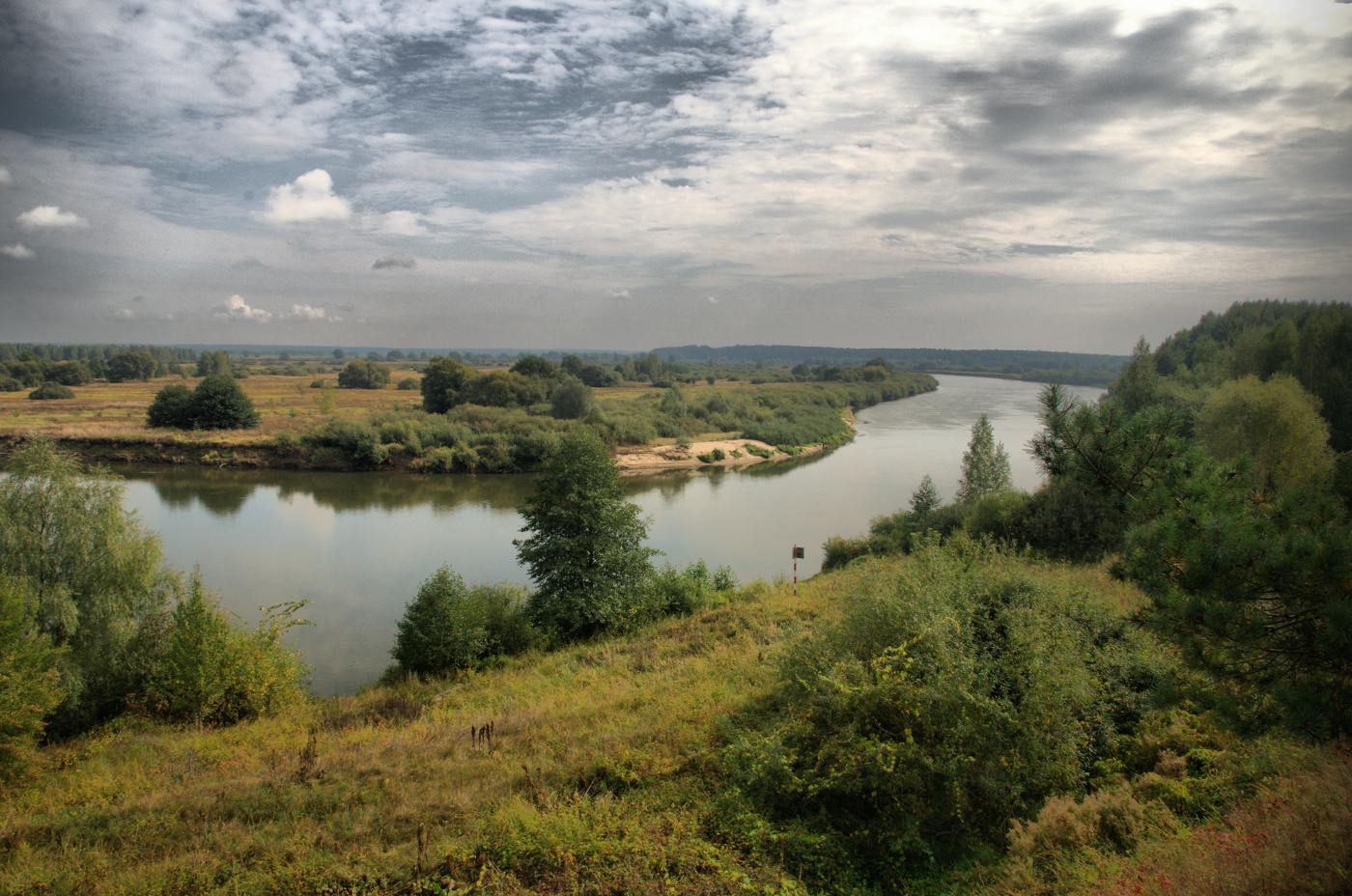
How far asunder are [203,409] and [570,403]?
26.1 metres

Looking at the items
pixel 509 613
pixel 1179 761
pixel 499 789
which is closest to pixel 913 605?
pixel 1179 761

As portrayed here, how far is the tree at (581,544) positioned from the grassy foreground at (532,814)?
5298 mm

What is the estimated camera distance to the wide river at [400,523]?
17.7 metres

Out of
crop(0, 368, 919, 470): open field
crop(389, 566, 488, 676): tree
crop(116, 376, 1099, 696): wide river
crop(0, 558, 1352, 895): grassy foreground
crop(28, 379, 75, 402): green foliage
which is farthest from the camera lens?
crop(28, 379, 75, 402): green foliage

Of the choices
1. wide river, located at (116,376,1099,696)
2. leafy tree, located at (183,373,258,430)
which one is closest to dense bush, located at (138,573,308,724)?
wide river, located at (116,376,1099,696)

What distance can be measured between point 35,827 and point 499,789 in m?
4.46

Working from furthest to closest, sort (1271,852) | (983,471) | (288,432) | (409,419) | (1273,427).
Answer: (409,419) < (288,432) < (983,471) < (1273,427) < (1271,852)

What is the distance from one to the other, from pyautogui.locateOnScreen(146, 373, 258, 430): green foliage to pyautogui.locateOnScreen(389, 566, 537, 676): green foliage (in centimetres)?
4103

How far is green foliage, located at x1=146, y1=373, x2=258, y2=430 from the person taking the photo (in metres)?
44.1

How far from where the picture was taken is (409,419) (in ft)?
149

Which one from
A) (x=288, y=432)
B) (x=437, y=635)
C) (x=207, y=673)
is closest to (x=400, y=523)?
(x=437, y=635)

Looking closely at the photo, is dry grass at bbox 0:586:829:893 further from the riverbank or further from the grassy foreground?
the riverbank

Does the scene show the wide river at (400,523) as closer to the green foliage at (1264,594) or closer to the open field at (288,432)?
the open field at (288,432)

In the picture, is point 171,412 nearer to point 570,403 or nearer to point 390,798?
point 570,403
